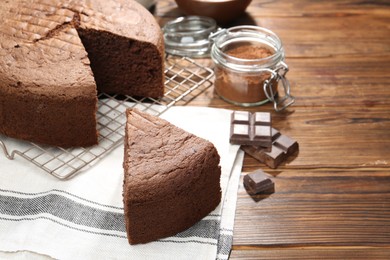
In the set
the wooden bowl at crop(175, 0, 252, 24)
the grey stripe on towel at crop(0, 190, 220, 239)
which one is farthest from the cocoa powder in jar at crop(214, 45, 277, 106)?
the grey stripe on towel at crop(0, 190, 220, 239)

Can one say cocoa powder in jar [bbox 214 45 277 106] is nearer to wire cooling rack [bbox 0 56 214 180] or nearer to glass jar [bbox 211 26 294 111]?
glass jar [bbox 211 26 294 111]

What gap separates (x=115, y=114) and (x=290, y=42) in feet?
3.53

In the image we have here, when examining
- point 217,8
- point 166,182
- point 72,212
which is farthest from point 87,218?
point 217,8

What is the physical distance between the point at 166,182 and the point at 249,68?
0.83 metres

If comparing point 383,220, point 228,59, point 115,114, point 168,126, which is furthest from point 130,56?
point 383,220

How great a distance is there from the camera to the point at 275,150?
2.41m

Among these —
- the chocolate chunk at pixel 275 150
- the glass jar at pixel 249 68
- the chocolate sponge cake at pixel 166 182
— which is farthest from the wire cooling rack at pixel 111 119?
the chocolate chunk at pixel 275 150

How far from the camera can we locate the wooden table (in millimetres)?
2098

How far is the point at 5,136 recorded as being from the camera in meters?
2.52

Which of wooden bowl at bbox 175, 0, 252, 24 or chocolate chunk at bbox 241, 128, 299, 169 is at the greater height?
wooden bowl at bbox 175, 0, 252, 24

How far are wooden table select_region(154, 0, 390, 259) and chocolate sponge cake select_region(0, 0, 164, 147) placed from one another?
359 millimetres

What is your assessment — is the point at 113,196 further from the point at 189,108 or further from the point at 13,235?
the point at 189,108

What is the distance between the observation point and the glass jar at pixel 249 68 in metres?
2.64

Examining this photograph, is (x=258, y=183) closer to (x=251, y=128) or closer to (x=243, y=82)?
(x=251, y=128)
